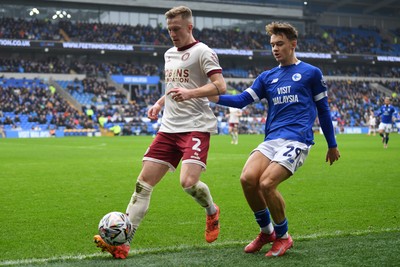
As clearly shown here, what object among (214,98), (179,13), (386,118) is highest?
(179,13)

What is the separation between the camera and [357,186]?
41.8 ft

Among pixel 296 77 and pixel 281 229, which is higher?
pixel 296 77

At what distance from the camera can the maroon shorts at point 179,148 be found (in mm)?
6477

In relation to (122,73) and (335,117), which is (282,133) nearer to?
(335,117)

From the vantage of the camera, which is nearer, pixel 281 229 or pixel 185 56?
pixel 281 229

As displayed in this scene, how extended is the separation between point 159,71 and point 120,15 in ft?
25.0

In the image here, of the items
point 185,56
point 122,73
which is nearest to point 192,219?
point 185,56

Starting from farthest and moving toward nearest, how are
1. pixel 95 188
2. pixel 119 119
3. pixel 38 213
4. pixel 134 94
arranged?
pixel 134 94 < pixel 119 119 < pixel 95 188 < pixel 38 213

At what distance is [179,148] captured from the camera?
6.66m

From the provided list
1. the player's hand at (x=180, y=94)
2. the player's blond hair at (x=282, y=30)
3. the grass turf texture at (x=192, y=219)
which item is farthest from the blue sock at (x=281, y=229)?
the player's blond hair at (x=282, y=30)

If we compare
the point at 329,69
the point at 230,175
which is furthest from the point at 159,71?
the point at 230,175

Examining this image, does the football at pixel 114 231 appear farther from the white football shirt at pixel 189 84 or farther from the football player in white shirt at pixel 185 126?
the white football shirt at pixel 189 84

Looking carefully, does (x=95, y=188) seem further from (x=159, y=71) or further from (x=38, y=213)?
(x=159, y=71)

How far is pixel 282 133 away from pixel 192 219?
2.83 metres
